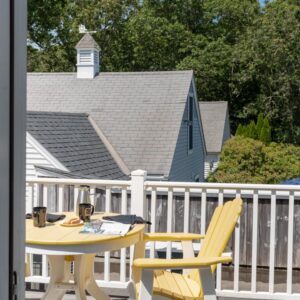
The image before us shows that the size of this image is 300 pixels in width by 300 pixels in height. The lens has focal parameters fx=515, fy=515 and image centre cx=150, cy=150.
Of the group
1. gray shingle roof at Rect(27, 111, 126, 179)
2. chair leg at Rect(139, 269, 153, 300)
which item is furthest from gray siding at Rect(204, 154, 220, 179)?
chair leg at Rect(139, 269, 153, 300)

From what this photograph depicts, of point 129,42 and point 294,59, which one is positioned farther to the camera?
point 129,42

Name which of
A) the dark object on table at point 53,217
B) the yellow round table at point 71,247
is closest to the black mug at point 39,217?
the yellow round table at point 71,247

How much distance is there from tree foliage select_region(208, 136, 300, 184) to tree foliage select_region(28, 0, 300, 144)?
6.64 meters

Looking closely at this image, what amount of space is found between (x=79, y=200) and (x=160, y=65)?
22.4m

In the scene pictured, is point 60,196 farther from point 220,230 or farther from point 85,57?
point 85,57

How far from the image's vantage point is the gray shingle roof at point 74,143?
403 inches

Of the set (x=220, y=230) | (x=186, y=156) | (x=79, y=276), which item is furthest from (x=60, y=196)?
(x=186, y=156)

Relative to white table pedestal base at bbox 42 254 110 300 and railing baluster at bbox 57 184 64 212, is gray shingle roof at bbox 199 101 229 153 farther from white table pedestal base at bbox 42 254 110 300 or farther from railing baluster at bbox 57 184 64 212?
white table pedestal base at bbox 42 254 110 300

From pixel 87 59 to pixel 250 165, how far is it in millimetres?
6166

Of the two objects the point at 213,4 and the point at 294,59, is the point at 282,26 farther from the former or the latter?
the point at 213,4

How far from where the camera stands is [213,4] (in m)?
26.6

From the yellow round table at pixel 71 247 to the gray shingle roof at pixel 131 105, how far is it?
9493mm

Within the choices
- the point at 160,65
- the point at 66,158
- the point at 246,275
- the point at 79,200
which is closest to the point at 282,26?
the point at 160,65

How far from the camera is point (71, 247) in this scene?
9.18ft
